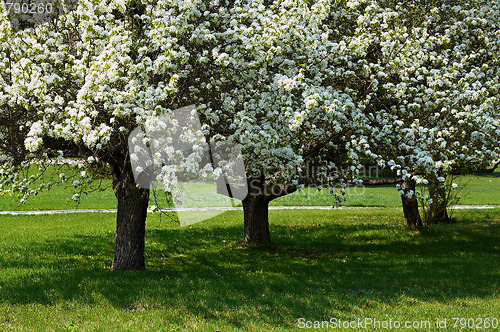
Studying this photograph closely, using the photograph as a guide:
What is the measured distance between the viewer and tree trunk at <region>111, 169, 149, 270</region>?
35.7 feet

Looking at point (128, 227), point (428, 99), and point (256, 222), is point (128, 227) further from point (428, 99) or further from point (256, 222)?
point (428, 99)

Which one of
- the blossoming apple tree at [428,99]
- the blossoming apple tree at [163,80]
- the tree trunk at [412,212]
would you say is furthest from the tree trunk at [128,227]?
the tree trunk at [412,212]

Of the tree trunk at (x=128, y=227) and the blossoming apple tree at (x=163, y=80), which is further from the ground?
the blossoming apple tree at (x=163, y=80)

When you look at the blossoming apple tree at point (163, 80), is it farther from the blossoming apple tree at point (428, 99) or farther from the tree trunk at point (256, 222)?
the tree trunk at point (256, 222)

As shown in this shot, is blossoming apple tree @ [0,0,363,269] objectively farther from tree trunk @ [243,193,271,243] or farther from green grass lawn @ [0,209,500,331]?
tree trunk @ [243,193,271,243]

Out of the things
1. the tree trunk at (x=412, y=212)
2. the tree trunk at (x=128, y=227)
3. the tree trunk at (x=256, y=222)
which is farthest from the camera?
the tree trunk at (x=412, y=212)

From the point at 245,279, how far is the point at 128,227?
3.18 metres

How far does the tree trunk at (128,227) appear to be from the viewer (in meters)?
10.9

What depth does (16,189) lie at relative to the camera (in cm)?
1052

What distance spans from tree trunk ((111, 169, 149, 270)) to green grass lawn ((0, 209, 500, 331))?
1.82ft

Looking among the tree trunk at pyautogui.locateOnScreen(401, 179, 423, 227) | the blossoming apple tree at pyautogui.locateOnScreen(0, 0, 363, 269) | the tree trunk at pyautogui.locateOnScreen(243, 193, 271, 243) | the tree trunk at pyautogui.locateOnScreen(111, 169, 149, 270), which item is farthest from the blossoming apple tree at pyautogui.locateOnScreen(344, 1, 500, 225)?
the tree trunk at pyautogui.locateOnScreen(401, 179, 423, 227)

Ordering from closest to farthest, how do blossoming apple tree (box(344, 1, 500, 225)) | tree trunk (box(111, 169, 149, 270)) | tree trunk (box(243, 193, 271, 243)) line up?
blossoming apple tree (box(344, 1, 500, 225)) < tree trunk (box(111, 169, 149, 270)) < tree trunk (box(243, 193, 271, 243))

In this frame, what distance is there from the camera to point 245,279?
10.4 meters

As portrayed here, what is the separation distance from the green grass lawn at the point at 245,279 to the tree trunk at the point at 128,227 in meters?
0.55
